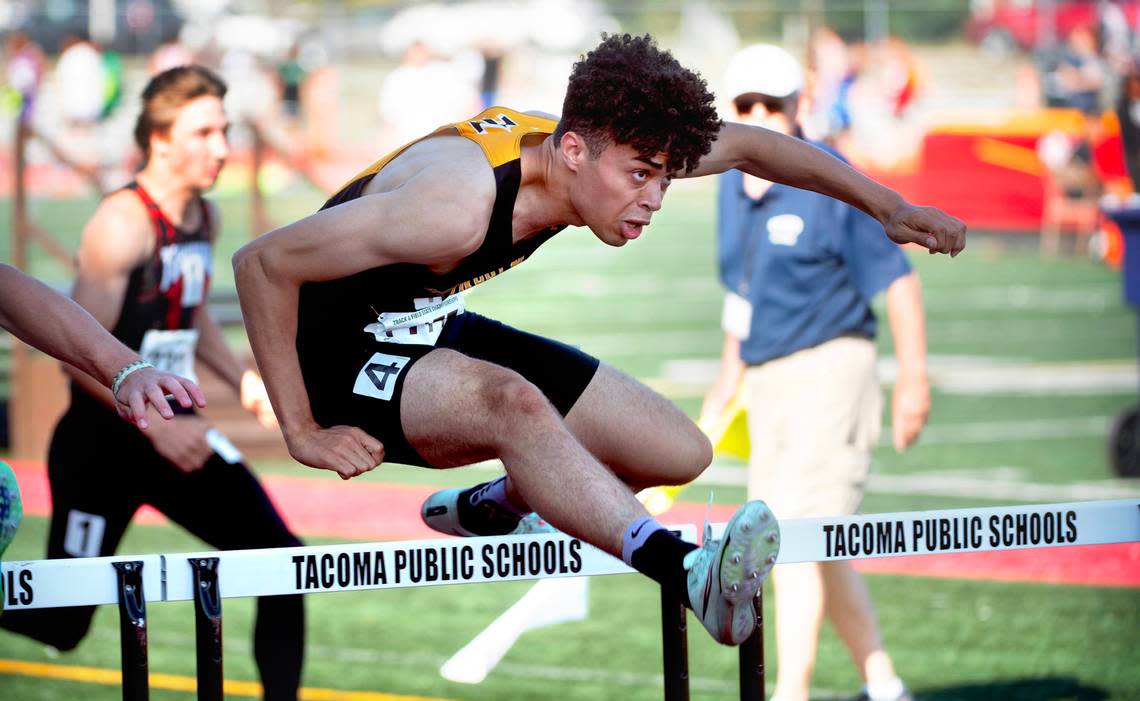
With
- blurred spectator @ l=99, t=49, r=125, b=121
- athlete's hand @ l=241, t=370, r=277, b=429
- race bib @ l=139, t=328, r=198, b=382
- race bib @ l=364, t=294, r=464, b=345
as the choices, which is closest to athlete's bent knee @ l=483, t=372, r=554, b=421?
race bib @ l=364, t=294, r=464, b=345

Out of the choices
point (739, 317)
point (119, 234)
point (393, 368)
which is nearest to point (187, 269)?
point (119, 234)

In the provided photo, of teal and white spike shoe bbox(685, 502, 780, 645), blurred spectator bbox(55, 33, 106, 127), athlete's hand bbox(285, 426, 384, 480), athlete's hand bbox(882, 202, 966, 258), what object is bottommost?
teal and white spike shoe bbox(685, 502, 780, 645)

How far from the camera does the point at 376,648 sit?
6.91 meters

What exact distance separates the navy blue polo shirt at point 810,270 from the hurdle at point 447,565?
1.71 m

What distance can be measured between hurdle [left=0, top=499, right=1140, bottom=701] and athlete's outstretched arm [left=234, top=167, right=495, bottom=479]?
11.3 inches

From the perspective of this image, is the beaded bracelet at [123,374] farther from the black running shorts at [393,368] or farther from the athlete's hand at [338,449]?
→ the black running shorts at [393,368]

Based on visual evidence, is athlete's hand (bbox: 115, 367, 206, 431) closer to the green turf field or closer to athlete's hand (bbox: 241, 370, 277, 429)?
athlete's hand (bbox: 241, 370, 277, 429)

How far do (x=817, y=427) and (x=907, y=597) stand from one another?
2.02 meters

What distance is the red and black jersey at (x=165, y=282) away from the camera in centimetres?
559

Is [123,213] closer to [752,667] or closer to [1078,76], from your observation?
[752,667]

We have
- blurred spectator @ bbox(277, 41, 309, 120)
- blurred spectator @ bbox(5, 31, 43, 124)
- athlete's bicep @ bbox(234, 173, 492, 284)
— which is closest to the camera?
athlete's bicep @ bbox(234, 173, 492, 284)

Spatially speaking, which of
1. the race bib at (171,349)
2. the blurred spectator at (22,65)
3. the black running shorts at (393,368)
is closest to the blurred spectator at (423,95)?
the blurred spectator at (22,65)

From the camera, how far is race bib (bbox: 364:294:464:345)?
426 cm

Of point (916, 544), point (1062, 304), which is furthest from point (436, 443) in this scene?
point (1062, 304)
